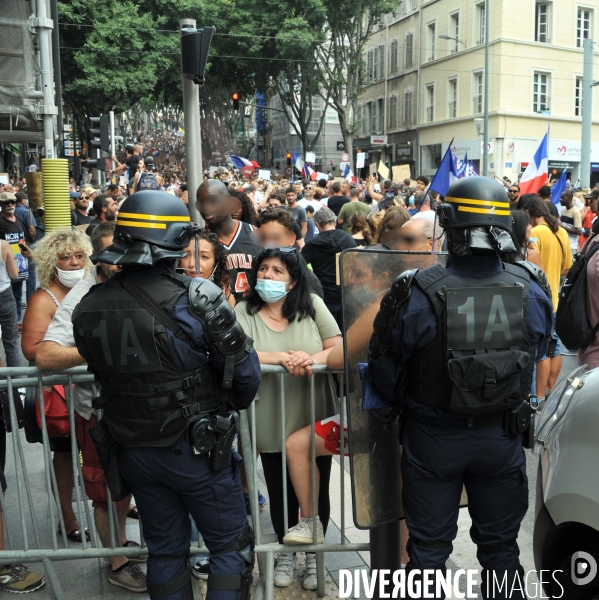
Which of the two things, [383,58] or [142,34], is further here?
[383,58]

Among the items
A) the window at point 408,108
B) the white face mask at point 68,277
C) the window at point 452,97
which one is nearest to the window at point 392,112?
the window at point 408,108

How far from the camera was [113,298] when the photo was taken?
102 inches

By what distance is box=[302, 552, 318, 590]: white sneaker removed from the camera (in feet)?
11.4

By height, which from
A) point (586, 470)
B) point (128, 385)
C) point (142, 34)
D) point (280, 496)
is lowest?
point (280, 496)

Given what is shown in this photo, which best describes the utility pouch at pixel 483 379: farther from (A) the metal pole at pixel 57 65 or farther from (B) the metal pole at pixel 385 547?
(A) the metal pole at pixel 57 65

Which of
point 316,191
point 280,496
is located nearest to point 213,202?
point 280,496

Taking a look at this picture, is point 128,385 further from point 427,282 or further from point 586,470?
point 586,470

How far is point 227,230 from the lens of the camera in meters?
5.25

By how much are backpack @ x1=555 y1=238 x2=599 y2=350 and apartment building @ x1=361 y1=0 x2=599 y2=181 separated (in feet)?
98.2

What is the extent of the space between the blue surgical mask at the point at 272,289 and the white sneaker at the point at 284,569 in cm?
134

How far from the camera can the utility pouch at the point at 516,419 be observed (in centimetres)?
271

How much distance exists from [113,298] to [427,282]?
1.17 metres

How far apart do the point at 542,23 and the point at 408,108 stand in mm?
Result: 9734

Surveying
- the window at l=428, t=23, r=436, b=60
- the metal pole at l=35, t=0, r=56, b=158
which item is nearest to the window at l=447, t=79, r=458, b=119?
the window at l=428, t=23, r=436, b=60
